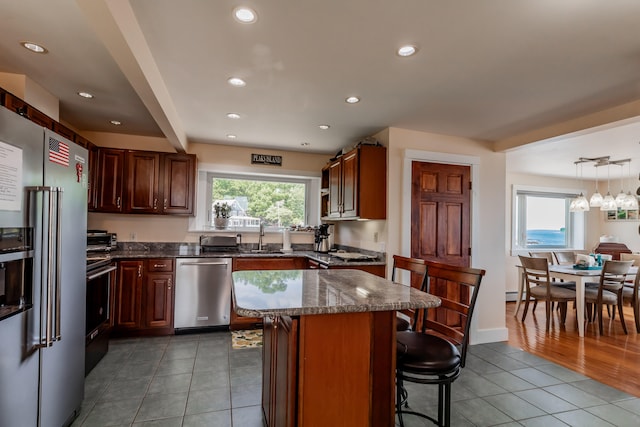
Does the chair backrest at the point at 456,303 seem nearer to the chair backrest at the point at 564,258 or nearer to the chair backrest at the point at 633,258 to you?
the chair backrest at the point at 564,258

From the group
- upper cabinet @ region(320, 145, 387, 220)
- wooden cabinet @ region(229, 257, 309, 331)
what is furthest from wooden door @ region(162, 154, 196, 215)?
upper cabinet @ region(320, 145, 387, 220)

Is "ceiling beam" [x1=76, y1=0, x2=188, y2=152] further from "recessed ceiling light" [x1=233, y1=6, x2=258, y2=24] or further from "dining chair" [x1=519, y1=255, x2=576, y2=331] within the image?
"dining chair" [x1=519, y1=255, x2=576, y2=331]

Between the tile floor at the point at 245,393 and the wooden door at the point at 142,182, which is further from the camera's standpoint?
the wooden door at the point at 142,182

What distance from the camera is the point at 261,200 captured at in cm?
488

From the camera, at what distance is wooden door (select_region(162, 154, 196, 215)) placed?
13.4 ft

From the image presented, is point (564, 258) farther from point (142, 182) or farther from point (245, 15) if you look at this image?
point (142, 182)

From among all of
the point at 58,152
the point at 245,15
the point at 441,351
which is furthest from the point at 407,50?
the point at 58,152

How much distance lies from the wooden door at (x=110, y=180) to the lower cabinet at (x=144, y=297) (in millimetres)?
765

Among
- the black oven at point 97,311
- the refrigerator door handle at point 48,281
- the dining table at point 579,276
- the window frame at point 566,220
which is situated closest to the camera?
the refrigerator door handle at point 48,281

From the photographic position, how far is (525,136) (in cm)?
360

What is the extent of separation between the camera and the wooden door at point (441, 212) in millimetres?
3592

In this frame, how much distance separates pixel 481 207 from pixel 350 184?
1630 millimetres

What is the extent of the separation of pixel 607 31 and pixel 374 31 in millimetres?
1262

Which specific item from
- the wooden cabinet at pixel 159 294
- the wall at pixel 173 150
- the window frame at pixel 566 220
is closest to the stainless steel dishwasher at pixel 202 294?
the wooden cabinet at pixel 159 294
